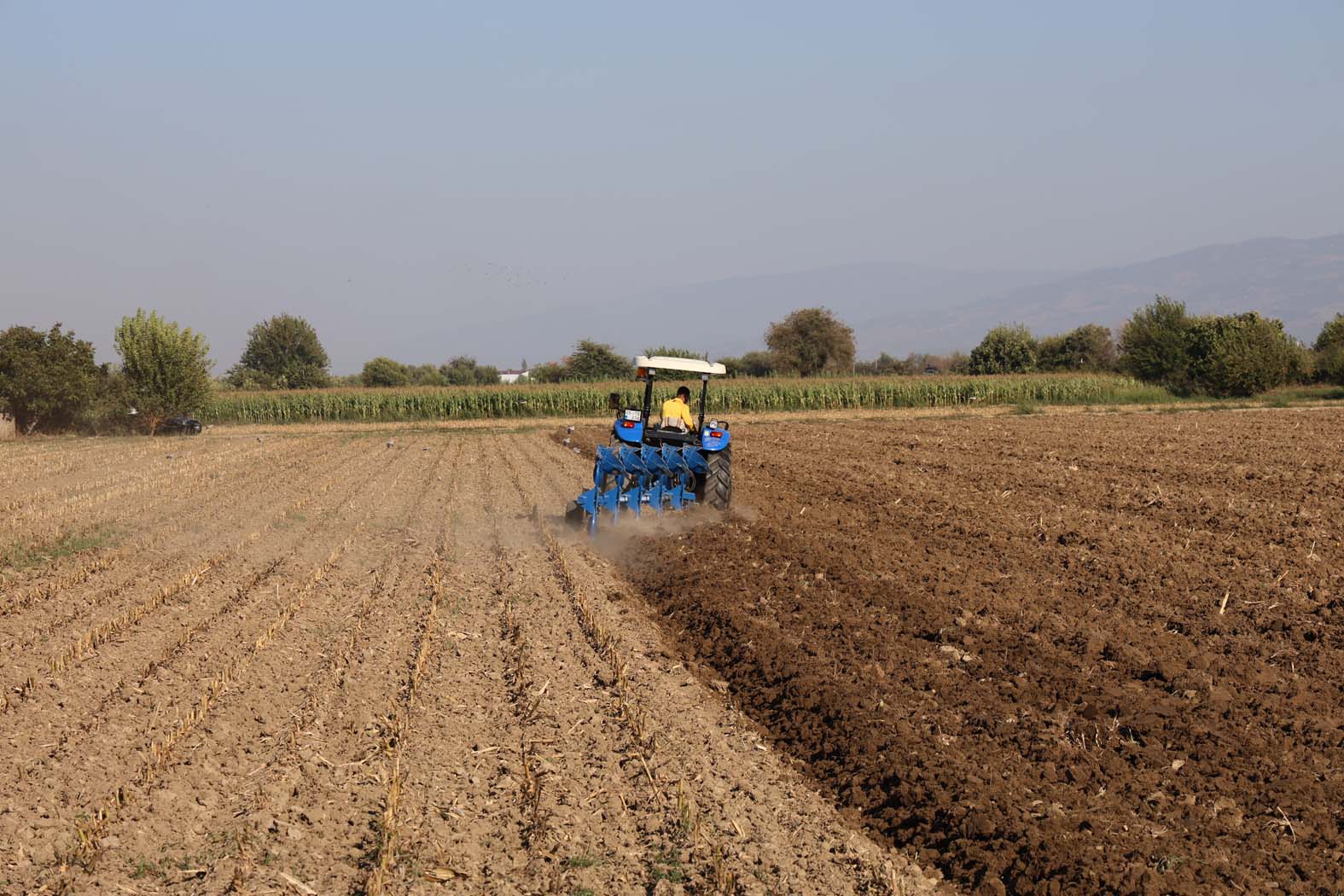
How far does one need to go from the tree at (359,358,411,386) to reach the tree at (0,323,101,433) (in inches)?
1431

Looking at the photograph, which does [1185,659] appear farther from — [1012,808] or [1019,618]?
[1012,808]

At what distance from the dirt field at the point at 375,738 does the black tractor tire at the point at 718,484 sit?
175 centimetres

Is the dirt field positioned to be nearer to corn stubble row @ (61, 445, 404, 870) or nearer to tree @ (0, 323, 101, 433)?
corn stubble row @ (61, 445, 404, 870)

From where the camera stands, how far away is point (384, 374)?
244ft

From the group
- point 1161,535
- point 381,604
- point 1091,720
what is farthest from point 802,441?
point 1091,720

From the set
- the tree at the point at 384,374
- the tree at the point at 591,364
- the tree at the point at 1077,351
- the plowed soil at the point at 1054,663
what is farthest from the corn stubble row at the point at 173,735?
the tree at the point at 384,374

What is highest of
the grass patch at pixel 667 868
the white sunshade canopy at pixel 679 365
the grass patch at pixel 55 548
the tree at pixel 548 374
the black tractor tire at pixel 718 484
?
the tree at pixel 548 374

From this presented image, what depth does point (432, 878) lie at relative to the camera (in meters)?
4.60

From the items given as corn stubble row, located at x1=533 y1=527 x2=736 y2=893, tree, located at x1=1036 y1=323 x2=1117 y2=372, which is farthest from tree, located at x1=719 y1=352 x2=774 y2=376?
corn stubble row, located at x1=533 y1=527 x2=736 y2=893

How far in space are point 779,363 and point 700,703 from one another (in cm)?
5113

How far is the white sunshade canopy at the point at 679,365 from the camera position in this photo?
1232 centimetres

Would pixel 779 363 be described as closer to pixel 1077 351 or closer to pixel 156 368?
pixel 1077 351

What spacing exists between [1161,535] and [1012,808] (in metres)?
7.32

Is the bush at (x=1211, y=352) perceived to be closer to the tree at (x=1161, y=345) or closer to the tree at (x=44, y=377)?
the tree at (x=1161, y=345)
